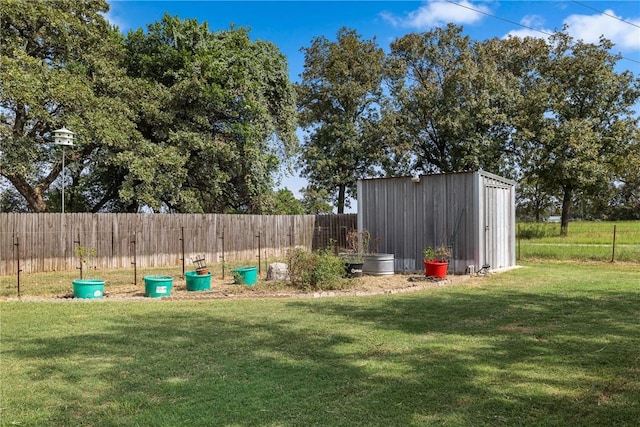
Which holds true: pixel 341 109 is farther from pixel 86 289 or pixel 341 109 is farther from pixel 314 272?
pixel 86 289

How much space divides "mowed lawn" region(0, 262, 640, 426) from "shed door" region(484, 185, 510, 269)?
4.44 metres

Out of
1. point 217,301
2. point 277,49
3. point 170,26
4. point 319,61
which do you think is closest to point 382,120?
point 319,61

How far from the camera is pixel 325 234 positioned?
1797 centimetres

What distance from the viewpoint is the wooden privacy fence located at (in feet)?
38.9

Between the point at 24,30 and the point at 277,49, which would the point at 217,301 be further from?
the point at 277,49

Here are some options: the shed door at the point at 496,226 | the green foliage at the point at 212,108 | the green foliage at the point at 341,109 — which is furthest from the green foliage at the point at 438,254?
the green foliage at the point at 341,109

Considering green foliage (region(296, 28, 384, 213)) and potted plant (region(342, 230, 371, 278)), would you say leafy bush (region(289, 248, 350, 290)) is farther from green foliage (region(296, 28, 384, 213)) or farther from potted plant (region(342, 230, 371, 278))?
green foliage (region(296, 28, 384, 213))

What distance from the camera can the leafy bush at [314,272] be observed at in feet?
→ 28.7

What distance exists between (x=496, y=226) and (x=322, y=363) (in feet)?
30.1

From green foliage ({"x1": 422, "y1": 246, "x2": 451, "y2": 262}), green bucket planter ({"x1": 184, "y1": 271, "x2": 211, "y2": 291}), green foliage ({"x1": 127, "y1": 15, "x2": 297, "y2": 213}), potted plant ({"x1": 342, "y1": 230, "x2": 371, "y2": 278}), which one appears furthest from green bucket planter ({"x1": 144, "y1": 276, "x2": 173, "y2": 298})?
green foliage ({"x1": 127, "y1": 15, "x2": 297, "y2": 213})

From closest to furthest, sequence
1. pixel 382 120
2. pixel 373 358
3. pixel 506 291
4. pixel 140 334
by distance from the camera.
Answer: pixel 373 358, pixel 140 334, pixel 506 291, pixel 382 120

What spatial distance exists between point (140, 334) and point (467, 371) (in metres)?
3.61

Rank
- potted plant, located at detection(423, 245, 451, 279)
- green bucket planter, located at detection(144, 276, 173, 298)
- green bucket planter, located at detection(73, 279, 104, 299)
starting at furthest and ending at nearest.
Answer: potted plant, located at detection(423, 245, 451, 279)
green bucket planter, located at detection(144, 276, 173, 298)
green bucket planter, located at detection(73, 279, 104, 299)

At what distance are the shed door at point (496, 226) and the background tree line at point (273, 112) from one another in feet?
28.9
